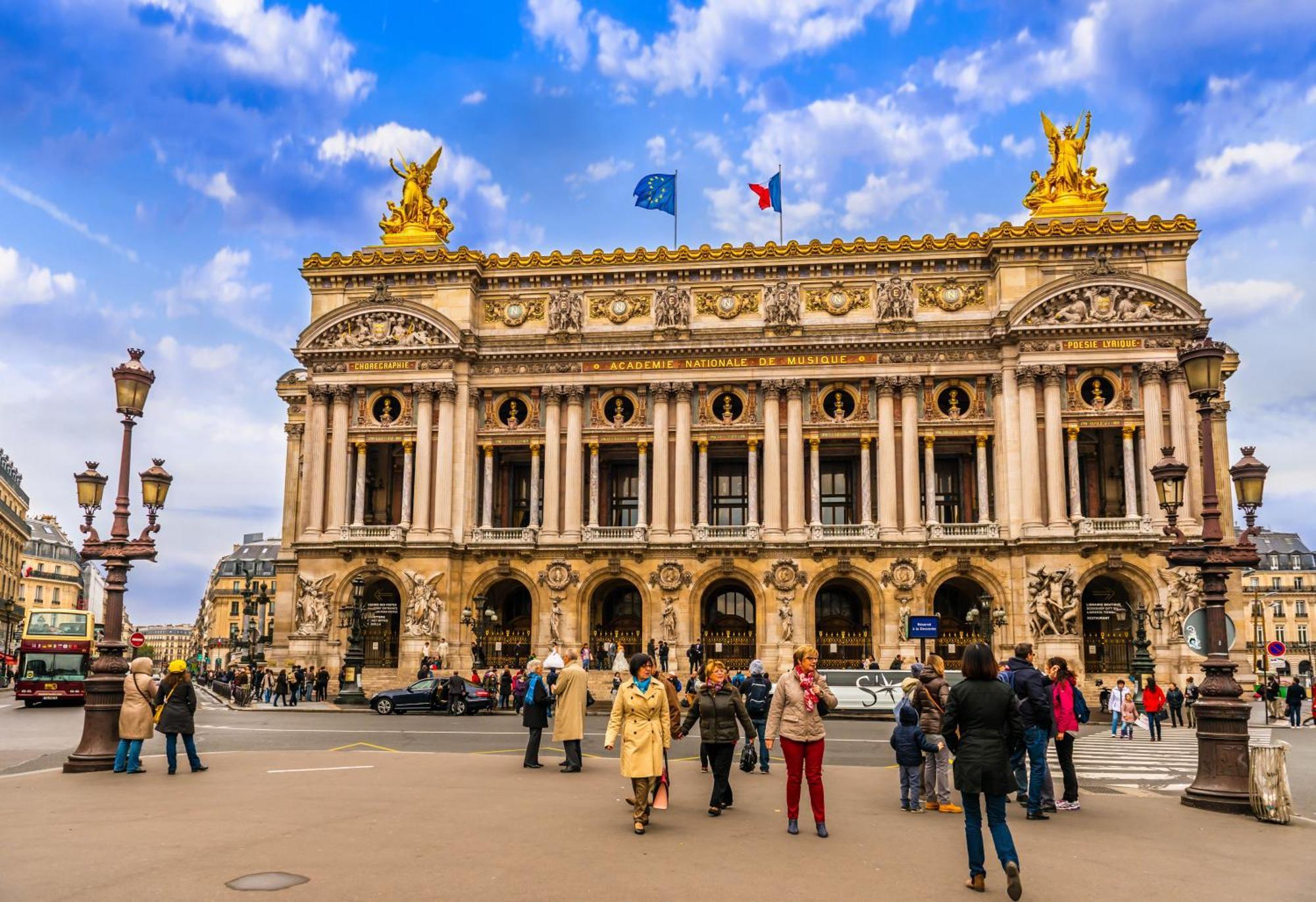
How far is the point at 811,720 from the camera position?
12.7 m

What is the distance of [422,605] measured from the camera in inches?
1992

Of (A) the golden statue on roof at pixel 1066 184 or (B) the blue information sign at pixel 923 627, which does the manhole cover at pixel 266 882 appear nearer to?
(B) the blue information sign at pixel 923 627

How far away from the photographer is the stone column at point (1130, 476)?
4831 centimetres

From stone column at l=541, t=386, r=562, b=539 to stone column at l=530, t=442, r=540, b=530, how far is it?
40cm

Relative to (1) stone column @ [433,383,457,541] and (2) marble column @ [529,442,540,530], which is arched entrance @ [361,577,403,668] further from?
(2) marble column @ [529,442,540,530]

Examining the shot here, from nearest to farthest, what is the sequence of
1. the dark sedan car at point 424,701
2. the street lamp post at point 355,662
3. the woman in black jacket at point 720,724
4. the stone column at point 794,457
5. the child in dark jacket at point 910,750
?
the woman in black jacket at point 720,724
the child in dark jacket at point 910,750
the dark sedan car at point 424,701
the street lamp post at point 355,662
the stone column at point 794,457

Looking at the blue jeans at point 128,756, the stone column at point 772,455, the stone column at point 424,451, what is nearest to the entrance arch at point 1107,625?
the stone column at point 772,455

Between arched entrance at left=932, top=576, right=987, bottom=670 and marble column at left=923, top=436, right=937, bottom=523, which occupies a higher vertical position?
marble column at left=923, top=436, right=937, bottom=523

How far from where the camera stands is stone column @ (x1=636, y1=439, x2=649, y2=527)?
52.0 metres

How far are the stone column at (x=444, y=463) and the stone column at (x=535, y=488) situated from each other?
3.66 metres

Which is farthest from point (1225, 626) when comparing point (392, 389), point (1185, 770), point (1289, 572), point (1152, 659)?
point (1289, 572)

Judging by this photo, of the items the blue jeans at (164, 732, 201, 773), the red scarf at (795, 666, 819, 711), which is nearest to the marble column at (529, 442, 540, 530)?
the blue jeans at (164, 732, 201, 773)

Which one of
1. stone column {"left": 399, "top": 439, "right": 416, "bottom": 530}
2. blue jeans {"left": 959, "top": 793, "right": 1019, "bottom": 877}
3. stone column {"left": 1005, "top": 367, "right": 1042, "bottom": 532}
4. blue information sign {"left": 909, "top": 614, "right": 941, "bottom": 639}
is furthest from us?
stone column {"left": 399, "top": 439, "right": 416, "bottom": 530}

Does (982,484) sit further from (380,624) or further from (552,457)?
(380,624)
